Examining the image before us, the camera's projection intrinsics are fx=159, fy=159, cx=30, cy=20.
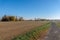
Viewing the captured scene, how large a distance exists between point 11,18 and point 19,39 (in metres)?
74.3

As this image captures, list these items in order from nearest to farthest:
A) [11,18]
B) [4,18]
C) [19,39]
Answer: [19,39]
[4,18]
[11,18]

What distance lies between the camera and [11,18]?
8744 cm

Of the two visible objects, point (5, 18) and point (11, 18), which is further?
point (11, 18)

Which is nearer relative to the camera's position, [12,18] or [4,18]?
[4,18]

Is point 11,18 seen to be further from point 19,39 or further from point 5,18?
point 19,39

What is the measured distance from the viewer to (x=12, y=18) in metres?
87.5

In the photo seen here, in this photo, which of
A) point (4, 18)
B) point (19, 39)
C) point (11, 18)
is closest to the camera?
point (19, 39)

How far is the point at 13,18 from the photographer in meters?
88.4

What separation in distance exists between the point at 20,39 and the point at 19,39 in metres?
0.19

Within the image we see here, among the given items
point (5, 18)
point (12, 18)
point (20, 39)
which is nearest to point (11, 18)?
point (12, 18)

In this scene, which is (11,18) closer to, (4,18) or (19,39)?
(4,18)

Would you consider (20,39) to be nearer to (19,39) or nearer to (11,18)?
(19,39)

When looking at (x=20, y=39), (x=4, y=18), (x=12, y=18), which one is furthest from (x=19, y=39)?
(x=12, y=18)

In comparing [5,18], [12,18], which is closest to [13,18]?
[12,18]
